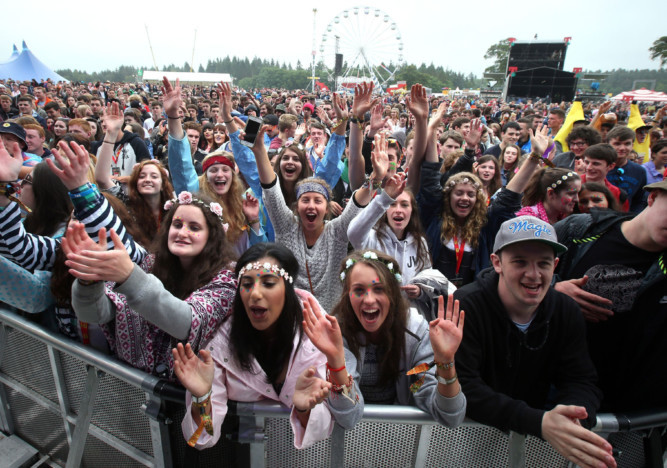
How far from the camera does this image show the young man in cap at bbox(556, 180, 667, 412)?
5.85 ft

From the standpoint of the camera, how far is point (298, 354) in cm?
184

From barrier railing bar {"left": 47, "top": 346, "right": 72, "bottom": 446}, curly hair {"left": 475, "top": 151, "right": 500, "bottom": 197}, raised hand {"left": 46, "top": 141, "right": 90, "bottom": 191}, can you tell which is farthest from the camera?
curly hair {"left": 475, "top": 151, "right": 500, "bottom": 197}

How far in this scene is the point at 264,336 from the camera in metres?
1.96

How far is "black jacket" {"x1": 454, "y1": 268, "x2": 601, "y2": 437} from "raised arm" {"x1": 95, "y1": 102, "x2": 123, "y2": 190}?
9.54ft

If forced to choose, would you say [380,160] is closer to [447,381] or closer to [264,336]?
[264,336]

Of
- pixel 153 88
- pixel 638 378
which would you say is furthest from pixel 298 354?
pixel 153 88

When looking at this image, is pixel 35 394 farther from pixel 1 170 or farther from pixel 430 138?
pixel 430 138

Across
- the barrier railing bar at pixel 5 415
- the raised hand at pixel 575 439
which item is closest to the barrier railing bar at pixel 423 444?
the raised hand at pixel 575 439

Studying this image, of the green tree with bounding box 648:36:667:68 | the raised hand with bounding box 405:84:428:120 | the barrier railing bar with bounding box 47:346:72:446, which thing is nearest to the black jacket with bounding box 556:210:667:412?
the raised hand with bounding box 405:84:428:120

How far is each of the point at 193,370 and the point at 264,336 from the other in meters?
0.42

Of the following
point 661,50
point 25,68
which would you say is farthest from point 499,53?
point 25,68

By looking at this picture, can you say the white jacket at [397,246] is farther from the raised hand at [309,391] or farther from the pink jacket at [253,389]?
the raised hand at [309,391]

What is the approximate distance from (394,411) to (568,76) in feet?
113

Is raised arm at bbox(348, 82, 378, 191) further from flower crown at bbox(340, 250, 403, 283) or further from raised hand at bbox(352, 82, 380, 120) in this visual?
flower crown at bbox(340, 250, 403, 283)
